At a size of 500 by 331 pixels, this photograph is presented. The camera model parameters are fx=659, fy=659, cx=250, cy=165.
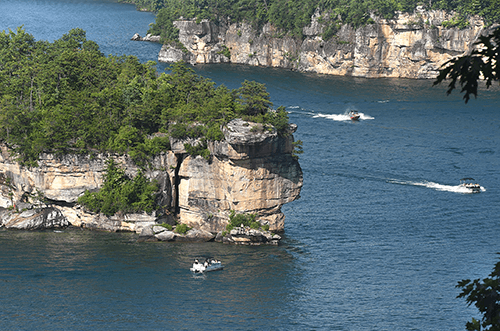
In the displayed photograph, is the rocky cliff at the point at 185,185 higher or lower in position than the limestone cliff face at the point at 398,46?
lower

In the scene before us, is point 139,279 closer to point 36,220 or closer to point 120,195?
point 120,195

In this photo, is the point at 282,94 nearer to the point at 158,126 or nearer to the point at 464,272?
the point at 158,126

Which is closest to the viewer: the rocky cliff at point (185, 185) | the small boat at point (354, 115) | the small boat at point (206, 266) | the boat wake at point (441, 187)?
the small boat at point (206, 266)

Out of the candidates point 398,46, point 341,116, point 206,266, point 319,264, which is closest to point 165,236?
point 206,266

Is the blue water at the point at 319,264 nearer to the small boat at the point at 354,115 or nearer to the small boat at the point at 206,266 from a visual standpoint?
the small boat at the point at 206,266

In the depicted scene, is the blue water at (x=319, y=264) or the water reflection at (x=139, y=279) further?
the water reflection at (x=139, y=279)

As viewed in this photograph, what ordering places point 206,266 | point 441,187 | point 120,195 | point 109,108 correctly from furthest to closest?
point 441,187
point 109,108
point 120,195
point 206,266

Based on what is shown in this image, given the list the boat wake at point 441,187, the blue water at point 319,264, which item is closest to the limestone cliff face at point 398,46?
the blue water at point 319,264
